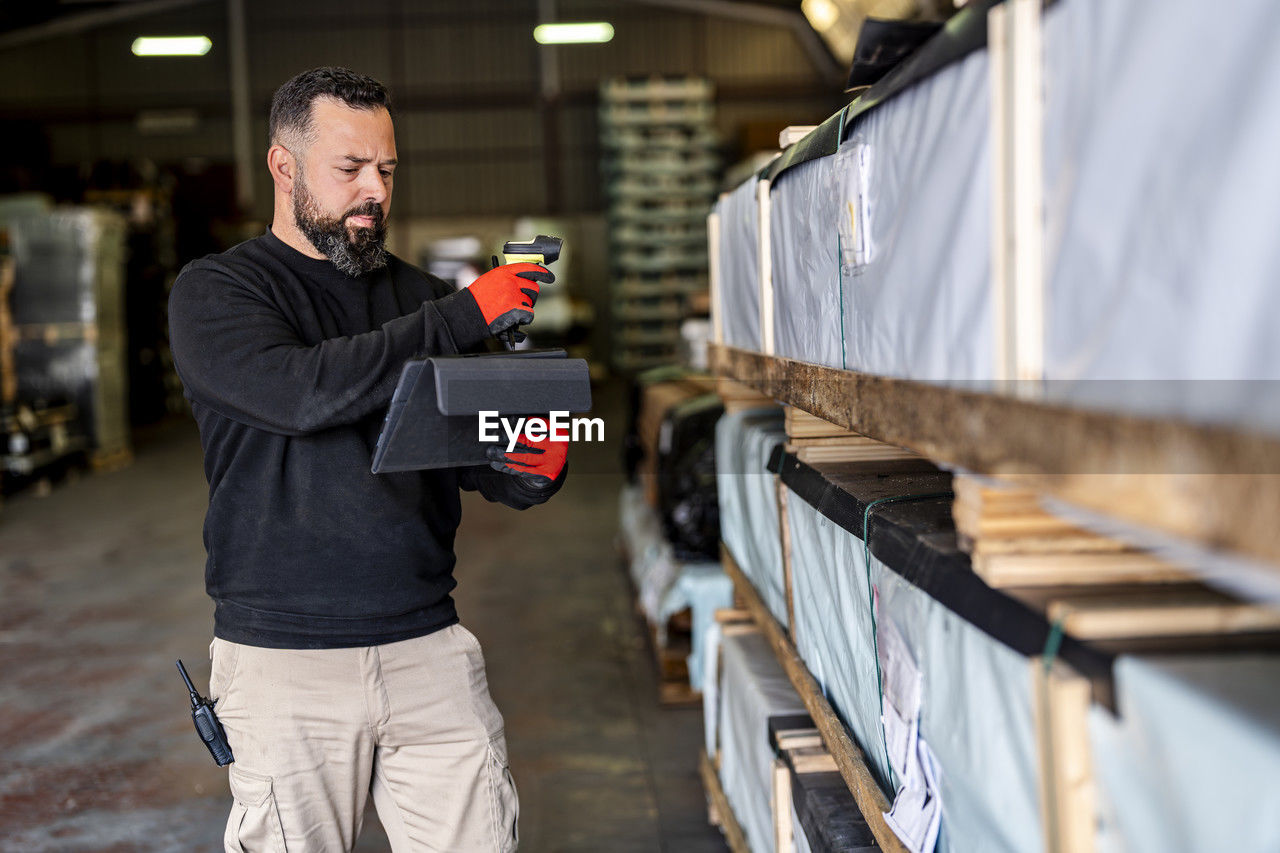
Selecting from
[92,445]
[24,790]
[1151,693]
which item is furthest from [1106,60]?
[92,445]

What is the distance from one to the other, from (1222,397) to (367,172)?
5.36ft

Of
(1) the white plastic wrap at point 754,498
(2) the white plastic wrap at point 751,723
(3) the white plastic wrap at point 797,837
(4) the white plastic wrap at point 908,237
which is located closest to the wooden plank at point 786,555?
(1) the white plastic wrap at point 754,498

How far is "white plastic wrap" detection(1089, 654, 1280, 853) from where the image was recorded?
0.83 meters

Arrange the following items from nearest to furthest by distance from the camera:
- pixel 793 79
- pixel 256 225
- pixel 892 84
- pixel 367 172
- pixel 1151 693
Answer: pixel 1151 693
pixel 892 84
pixel 367 172
pixel 256 225
pixel 793 79

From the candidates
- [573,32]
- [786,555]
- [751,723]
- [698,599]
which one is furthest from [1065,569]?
[573,32]

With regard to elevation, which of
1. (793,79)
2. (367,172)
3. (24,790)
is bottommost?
(24,790)

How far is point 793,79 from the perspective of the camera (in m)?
17.9

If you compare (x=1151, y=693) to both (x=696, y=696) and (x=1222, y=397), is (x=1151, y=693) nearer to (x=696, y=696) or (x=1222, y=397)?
(x=1222, y=397)

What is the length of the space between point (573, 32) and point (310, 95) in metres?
16.2

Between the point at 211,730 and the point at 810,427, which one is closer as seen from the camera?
the point at 211,730

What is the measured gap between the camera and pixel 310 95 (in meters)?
2.08

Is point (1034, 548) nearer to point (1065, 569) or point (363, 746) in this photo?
point (1065, 569)

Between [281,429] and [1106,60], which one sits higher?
[1106,60]

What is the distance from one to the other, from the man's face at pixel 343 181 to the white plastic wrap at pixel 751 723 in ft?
4.69
